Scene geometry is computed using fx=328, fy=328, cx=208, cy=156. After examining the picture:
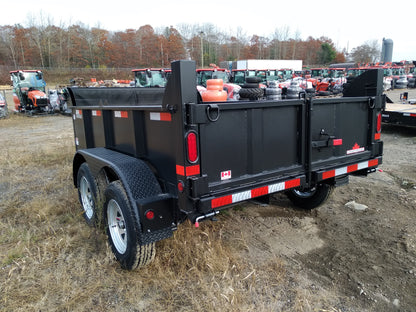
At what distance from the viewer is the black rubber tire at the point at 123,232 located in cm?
293

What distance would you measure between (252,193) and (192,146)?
76 centimetres

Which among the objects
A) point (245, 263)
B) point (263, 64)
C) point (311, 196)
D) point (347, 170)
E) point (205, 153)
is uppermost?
point (263, 64)

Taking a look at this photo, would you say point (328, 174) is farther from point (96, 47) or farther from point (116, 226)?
point (96, 47)

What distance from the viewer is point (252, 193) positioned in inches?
116

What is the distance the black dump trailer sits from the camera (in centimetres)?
263

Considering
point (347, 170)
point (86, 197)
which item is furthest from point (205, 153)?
point (86, 197)

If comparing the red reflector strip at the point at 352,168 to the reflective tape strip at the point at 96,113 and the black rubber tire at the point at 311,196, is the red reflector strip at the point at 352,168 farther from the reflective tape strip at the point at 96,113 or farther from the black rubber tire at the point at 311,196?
the reflective tape strip at the point at 96,113

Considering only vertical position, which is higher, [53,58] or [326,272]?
[53,58]

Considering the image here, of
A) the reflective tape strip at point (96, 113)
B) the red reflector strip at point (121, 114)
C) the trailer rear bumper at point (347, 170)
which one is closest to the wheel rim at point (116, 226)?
the red reflector strip at point (121, 114)

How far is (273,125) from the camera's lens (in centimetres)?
309

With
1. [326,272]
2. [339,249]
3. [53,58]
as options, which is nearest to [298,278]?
[326,272]

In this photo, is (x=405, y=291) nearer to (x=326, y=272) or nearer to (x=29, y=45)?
(x=326, y=272)

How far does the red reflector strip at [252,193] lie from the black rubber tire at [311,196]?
4.14ft

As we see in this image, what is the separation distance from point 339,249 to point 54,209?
3.83 meters
